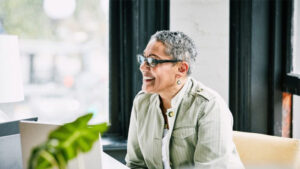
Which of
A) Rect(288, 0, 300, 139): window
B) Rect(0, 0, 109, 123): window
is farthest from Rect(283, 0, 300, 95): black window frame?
Rect(0, 0, 109, 123): window

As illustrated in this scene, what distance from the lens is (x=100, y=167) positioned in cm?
142

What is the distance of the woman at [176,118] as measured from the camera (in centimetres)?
185

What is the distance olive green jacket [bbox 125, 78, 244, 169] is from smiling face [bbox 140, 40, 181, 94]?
0.09 meters

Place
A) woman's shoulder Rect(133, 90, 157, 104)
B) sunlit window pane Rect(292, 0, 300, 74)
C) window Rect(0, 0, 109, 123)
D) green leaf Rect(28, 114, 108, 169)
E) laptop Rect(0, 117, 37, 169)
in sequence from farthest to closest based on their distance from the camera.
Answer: window Rect(0, 0, 109, 123), sunlit window pane Rect(292, 0, 300, 74), woman's shoulder Rect(133, 90, 157, 104), laptop Rect(0, 117, 37, 169), green leaf Rect(28, 114, 108, 169)

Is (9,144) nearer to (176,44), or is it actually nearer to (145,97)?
(145,97)

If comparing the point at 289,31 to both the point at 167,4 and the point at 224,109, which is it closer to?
the point at 167,4

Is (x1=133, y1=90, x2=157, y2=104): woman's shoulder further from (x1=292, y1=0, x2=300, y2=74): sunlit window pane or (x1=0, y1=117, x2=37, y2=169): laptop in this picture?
(x1=292, y1=0, x2=300, y2=74): sunlit window pane

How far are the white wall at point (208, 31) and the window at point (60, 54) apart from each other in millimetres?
571

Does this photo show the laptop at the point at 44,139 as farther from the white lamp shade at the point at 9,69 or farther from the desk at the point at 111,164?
the white lamp shade at the point at 9,69

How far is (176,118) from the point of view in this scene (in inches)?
77.9

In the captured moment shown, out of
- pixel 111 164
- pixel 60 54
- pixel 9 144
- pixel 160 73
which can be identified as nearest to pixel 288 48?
pixel 160 73

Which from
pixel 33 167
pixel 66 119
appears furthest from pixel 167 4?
pixel 33 167

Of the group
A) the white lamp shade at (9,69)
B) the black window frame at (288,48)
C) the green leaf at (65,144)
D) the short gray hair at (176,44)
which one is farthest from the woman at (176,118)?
the green leaf at (65,144)

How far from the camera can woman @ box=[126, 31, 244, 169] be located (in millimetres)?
1851
